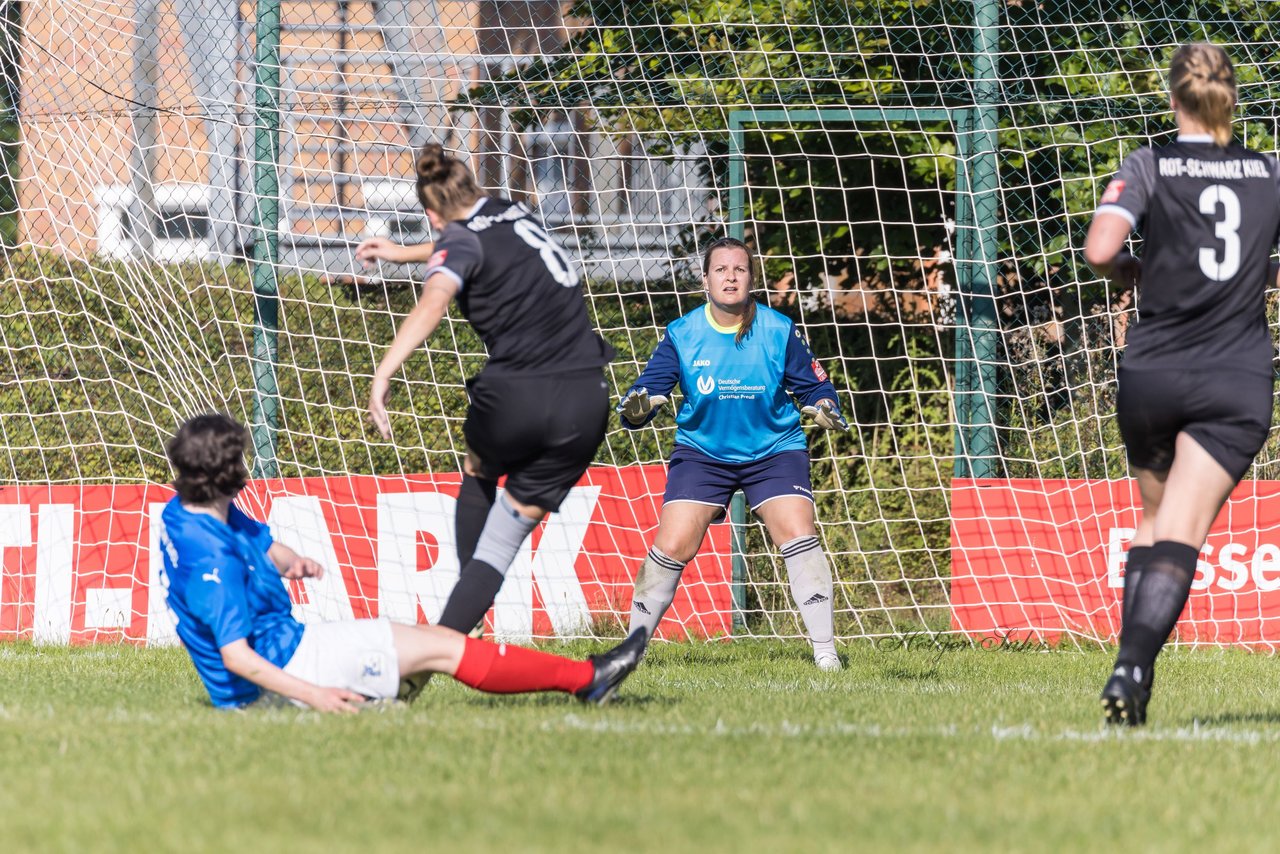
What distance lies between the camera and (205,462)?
4562 millimetres

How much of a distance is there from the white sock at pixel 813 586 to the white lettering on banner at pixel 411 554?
214 centimetres

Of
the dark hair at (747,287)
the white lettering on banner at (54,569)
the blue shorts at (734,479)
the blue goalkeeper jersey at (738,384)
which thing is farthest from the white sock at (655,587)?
the white lettering on banner at (54,569)

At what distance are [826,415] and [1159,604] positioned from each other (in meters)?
2.34

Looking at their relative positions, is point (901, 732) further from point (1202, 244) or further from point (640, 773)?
point (1202, 244)

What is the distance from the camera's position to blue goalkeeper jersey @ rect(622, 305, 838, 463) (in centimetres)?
686

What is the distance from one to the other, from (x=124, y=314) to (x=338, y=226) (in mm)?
1676

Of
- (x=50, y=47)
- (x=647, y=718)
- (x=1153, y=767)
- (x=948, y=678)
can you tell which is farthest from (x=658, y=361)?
(x=50, y=47)

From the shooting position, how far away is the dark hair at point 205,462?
4.56 meters

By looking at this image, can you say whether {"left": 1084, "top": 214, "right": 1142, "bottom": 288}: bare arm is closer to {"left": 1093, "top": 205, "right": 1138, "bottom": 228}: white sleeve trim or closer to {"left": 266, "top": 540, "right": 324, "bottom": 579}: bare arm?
{"left": 1093, "top": 205, "right": 1138, "bottom": 228}: white sleeve trim

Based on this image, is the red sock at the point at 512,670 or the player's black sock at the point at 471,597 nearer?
the red sock at the point at 512,670

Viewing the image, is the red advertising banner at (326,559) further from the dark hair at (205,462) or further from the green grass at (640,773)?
the dark hair at (205,462)

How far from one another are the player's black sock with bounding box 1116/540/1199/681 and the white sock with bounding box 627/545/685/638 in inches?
101

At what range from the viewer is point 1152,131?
9055 mm

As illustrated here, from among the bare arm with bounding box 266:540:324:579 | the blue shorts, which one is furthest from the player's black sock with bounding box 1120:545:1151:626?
the bare arm with bounding box 266:540:324:579
